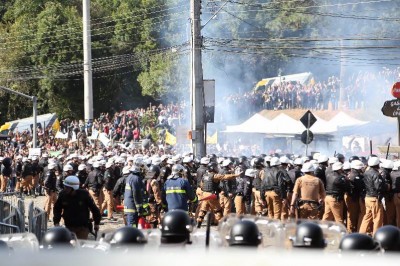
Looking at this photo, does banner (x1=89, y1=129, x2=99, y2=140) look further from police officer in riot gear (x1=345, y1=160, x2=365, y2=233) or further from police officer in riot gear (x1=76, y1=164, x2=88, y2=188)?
police officer in riot gear (x1=345, y1=160, x2=365, y2=233)

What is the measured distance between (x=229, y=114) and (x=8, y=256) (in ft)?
141

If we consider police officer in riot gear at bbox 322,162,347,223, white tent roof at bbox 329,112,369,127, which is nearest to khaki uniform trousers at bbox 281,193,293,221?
police officer in riot gear at bbox 322,162,347,223

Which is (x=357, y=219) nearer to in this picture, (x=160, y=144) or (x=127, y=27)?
(x=160, y=144)

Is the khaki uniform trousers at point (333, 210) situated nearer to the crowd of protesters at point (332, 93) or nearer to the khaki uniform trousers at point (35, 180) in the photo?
the khaki uniform trousers at point (35, 180)

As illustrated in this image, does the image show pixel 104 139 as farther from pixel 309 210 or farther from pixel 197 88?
pixel 309 210

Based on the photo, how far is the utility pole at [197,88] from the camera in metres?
30.4

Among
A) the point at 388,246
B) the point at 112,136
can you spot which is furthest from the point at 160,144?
the point at 388,246

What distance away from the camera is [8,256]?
481 cm

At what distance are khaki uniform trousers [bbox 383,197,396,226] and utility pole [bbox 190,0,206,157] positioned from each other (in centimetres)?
1219

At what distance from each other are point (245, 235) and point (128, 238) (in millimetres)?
992

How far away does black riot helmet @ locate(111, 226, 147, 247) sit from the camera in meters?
8.31

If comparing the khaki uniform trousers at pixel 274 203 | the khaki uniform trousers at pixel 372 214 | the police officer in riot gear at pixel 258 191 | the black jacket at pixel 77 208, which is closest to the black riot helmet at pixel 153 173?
the police officer in riot gear at pixel 258 191

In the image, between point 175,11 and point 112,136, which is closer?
point 112,136

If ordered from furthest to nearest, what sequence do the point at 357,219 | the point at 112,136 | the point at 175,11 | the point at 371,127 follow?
the point at 175,11 < the point at 112,136 < the point at 371,127 < the point at 357,219
